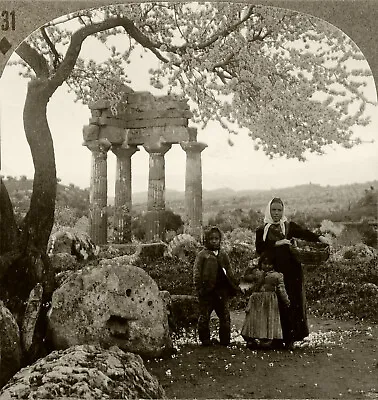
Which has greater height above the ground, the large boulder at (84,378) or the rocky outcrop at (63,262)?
the rocky outcrop at (63,262)

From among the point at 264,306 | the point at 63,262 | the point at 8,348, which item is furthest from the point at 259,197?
the point at 8,348

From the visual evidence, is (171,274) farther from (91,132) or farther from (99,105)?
(99,105)

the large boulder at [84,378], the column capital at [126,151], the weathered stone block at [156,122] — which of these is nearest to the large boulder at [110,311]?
the large boulder at [84,378]

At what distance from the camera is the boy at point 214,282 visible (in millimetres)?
4414

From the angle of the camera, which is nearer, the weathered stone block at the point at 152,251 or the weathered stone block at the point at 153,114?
the weathered stone block at the point at 153,114

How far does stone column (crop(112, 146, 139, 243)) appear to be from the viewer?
4461 mm

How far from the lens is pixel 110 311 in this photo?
4.14 meters

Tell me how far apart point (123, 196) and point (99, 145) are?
1.41 feet

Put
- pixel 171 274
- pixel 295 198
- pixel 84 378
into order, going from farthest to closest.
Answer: pixel 171 274 → pixel 295 198 → pixel 84 378

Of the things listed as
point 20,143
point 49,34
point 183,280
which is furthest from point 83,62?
point 183,280

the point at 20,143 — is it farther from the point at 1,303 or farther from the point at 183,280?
the point at 183,280

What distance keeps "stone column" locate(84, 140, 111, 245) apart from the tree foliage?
372 millimetres

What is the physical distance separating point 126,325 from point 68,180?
1093 millimetres

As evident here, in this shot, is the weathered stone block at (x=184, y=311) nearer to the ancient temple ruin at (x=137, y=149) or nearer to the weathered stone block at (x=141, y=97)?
the ancient temple ruin at (x=137, y=149)
